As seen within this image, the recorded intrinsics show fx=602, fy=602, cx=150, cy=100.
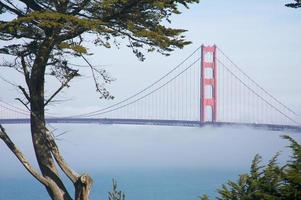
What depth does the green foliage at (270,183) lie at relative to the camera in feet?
14.4

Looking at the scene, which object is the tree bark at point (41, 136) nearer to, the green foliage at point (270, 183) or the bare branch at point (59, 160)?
the bare branch at point (59, 160)

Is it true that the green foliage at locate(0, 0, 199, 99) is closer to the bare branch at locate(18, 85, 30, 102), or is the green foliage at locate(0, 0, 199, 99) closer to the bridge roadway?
the bare branch at locate(18, 85, 30, 102)

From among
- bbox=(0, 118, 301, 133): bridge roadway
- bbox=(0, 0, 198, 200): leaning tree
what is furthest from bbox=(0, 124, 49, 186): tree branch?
bbox=(0, 118, 301, 133): bridge roadway

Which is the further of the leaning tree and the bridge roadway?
the bridge roadway

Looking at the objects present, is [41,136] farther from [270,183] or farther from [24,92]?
[270,183]

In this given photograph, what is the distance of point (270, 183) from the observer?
4793 mm

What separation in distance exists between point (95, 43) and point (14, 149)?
146cm

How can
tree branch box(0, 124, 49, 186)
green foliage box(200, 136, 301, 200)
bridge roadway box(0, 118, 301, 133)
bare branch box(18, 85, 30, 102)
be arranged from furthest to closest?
bridge roadway box(0, 118, 301, 133) < bare branch box(18, 85, 30, 102) < tree branch box(0, 124, 49, 186) < green foliage box(200, 136, 301, 200)

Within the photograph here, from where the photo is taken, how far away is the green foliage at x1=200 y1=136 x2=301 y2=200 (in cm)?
439

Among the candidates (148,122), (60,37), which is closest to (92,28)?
(60,37)

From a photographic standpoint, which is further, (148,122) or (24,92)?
(148,122)

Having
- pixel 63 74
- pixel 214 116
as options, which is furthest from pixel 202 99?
pixel 63 74

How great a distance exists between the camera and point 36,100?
671 cm

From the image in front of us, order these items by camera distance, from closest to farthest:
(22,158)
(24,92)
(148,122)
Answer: (22,158), (24,92), (148,122)
